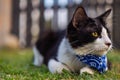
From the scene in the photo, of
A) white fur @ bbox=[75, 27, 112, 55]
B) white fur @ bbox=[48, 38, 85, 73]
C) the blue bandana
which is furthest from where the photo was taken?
white fur @ bbox=[48, 38, 85, 73]

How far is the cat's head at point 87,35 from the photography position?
5012 mm

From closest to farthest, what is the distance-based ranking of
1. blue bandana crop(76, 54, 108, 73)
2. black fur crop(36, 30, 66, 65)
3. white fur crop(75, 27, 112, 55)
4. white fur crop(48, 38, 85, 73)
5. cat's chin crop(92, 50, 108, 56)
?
white fur crop(75, 27, 112, 55), cat's chin crop(92, 50, 108, 56), blue bandana crop(76, 54, 108, 73), white fur crop(48, 38, 85, 73), black fur crop(36, 30, 66, 65)

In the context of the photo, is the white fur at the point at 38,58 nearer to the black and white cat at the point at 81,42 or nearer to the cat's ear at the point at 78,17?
the black and white cat at the point at 81,42

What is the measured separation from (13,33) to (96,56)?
8670mm

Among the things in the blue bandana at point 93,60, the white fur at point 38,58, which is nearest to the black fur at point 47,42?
Result: the white fur at point 38,58

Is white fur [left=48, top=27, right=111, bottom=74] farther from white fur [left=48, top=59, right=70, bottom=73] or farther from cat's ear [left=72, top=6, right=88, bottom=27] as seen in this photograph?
cat's ear [left=72, top=6, right=88, bottom=27]

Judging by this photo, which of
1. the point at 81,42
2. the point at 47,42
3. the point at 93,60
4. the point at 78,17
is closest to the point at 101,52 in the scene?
the point at 93,60

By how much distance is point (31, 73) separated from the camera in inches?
213

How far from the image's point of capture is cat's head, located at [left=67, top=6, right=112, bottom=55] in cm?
501

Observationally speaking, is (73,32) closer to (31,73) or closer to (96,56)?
(96,56)

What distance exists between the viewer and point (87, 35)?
5.07 meters

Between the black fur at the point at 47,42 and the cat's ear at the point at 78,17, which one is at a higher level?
the cat's ear at the point at 78,17

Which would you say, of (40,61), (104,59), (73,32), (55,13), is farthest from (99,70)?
(55,13)

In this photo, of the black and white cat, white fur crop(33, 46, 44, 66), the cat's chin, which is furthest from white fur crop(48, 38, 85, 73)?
white fur crop(33, 46, 44, 66)
